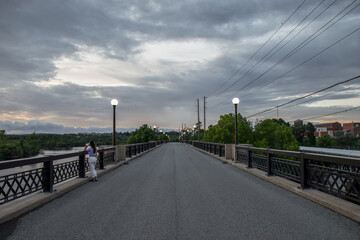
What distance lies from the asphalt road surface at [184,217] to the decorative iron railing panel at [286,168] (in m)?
0.94

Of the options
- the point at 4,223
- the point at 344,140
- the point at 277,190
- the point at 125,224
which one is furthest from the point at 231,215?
the point at 344,140

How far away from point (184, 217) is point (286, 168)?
575 cm

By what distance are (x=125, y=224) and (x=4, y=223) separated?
98.6 inches

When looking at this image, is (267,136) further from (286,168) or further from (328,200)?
(328,200)

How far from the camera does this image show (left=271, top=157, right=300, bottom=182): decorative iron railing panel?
349 inches

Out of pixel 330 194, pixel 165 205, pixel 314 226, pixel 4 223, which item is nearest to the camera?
pixel 314 226

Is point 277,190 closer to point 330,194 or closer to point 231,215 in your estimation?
point 330,194

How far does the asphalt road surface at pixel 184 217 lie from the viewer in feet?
14.9

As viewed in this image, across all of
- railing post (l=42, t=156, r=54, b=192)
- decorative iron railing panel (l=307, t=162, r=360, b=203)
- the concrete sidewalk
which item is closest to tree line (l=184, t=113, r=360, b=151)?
the concrete sidewalk

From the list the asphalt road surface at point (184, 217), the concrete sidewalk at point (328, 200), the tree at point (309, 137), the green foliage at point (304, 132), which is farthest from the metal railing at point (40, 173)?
the green foliage at point (304, 132)

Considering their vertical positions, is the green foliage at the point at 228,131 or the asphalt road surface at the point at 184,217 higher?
the green foliage at the point at 228,131

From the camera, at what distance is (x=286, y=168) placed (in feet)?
31.9

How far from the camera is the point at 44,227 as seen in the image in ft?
16.4

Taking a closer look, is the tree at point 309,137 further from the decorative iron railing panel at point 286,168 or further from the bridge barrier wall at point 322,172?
the decorative iron railing panel at point 286,168
